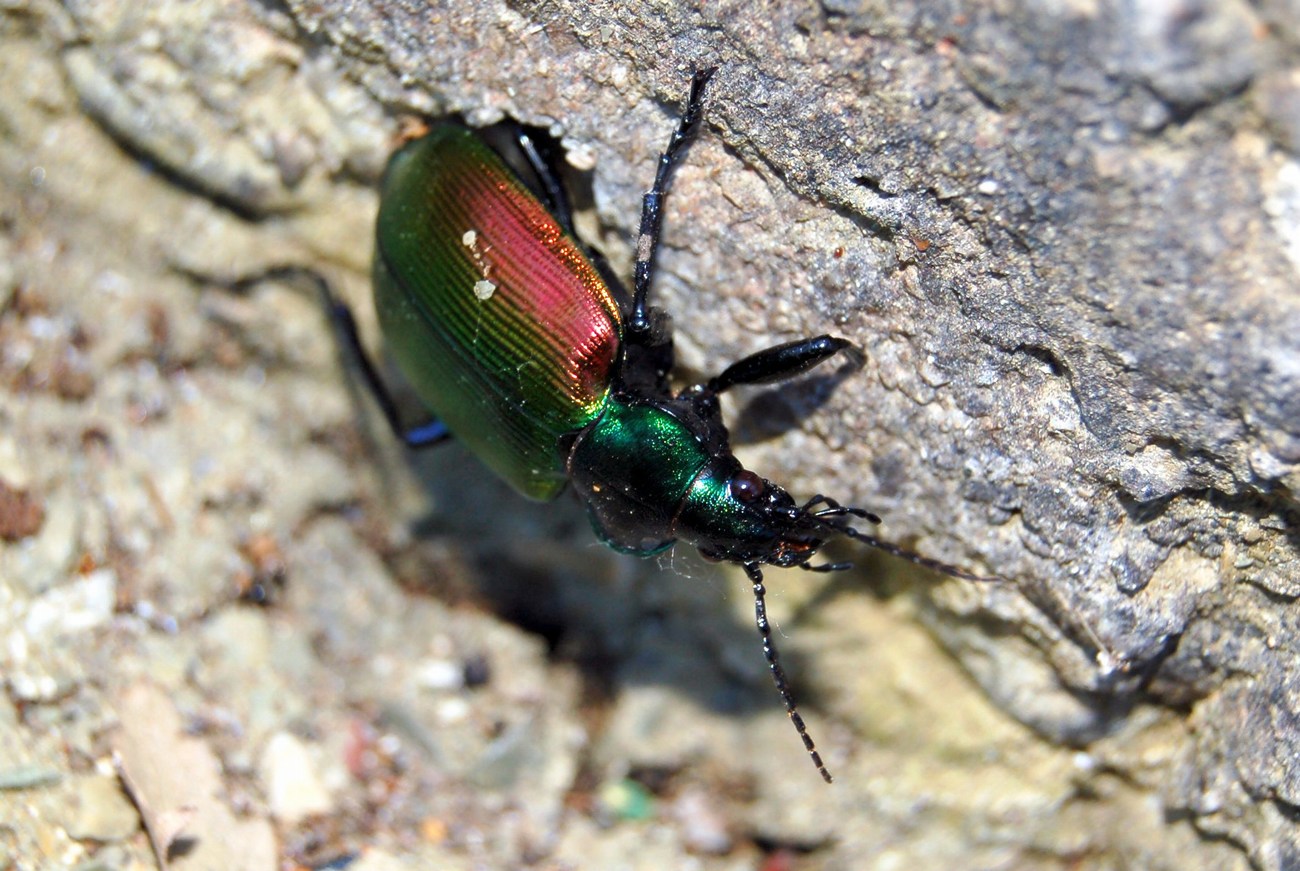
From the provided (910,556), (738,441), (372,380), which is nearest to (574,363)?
(738,441)

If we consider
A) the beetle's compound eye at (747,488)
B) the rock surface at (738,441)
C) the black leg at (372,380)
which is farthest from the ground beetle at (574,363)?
the black leg at (372,380)

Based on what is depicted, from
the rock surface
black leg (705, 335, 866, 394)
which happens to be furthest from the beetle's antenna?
black leg (705, 335, 866, 394)

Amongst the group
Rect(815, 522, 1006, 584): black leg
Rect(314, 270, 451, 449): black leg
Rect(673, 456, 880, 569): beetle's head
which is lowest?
Rect(314, 270, 451, 449): black leg

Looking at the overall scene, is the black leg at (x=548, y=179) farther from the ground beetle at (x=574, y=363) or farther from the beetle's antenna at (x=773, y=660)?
the beetle's antenna at (x=773, y=660)

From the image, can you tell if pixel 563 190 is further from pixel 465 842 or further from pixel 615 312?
pixel 465 842

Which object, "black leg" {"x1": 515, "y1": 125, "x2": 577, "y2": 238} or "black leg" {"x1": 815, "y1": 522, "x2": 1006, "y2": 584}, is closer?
"black leg" {"x1": 815, "y1": 522, "x2": 1006, "y2": 584}

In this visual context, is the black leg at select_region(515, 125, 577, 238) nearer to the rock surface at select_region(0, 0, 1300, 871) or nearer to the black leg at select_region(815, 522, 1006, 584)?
the rock surface at select_region(0, 0, 1300, 871)
